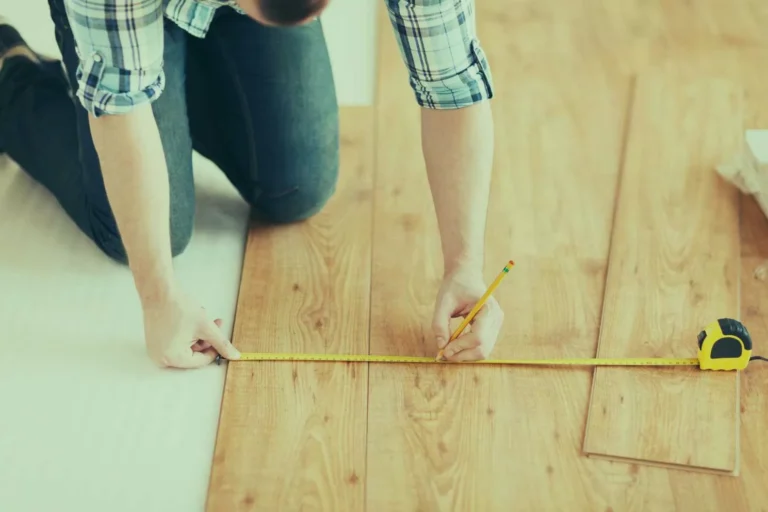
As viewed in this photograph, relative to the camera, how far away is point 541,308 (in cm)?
184

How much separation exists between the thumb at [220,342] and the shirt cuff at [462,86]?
58cm

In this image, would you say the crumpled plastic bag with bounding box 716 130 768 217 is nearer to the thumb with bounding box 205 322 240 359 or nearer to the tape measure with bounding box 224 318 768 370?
the tape measure with bounding box 224 318 768 370

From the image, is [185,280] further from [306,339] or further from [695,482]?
[695,482]

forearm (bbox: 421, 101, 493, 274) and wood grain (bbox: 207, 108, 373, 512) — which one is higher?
forearm (bbox: 421, 101, 493, 274)

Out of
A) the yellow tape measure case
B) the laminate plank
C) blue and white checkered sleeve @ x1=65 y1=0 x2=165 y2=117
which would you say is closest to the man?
A: blue and white checkered sleeve @ x1=65 y1=0 x2=165 y2=117

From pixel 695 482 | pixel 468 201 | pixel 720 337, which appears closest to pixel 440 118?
pixel 468 201

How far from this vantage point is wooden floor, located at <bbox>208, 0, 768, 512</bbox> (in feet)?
5.08

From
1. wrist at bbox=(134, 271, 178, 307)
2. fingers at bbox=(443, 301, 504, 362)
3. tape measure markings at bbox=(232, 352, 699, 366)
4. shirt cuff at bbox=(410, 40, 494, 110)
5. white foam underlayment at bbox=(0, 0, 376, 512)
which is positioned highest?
shirt cuff at bbox=(410, 40, 494, 110)

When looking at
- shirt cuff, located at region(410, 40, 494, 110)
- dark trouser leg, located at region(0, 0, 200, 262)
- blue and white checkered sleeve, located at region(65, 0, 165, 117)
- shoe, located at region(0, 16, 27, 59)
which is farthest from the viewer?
shoe, located at region(0, 16, 27, 59)

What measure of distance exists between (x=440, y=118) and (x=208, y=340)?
0.60 metres

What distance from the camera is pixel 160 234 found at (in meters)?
1.56

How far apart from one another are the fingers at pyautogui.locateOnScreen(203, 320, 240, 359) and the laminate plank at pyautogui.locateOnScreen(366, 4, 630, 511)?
11.0 inches

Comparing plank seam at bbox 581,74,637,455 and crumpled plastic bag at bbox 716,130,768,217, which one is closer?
plank seam at bbox 581,74,637,455

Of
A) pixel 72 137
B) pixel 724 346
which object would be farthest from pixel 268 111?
pixel 724 346
